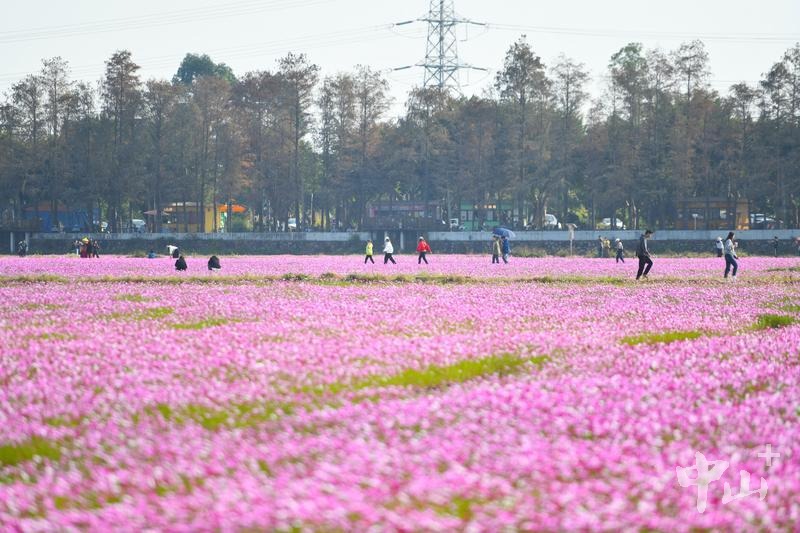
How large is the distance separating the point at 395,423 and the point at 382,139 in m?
104

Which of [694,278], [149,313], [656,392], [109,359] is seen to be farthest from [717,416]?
[694,278]

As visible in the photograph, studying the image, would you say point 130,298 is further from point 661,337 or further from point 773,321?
point 773,321

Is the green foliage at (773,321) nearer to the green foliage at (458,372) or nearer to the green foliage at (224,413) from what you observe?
the green foliage at (458,372)

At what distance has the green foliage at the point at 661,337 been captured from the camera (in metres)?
16.2

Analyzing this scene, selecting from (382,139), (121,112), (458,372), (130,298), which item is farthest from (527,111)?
(458,372)

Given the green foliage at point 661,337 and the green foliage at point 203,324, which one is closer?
the green foliage at point 661,337

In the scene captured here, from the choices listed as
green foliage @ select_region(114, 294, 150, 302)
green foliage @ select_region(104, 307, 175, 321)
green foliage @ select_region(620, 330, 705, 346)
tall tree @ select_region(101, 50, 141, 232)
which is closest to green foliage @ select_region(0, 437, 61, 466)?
green foliage @ select_region(620, 330, 705, 346)

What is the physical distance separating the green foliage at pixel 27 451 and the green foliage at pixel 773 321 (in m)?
13.8

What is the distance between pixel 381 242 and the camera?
357 ft

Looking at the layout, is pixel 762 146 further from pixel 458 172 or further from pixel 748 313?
pixel 748 313

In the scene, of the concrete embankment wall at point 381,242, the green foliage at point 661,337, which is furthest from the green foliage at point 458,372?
the concrete embankment wall at point 381,242

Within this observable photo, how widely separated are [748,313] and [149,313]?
1292 centimetres

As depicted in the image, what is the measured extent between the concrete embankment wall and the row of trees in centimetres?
534

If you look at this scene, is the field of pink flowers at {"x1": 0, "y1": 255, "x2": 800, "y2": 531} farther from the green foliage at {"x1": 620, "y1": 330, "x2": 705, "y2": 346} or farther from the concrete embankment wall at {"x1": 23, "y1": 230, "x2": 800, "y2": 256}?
the concrete embankment wall at {"x1": 23, "y1": 230, "x2": 800, "y2": 256}
